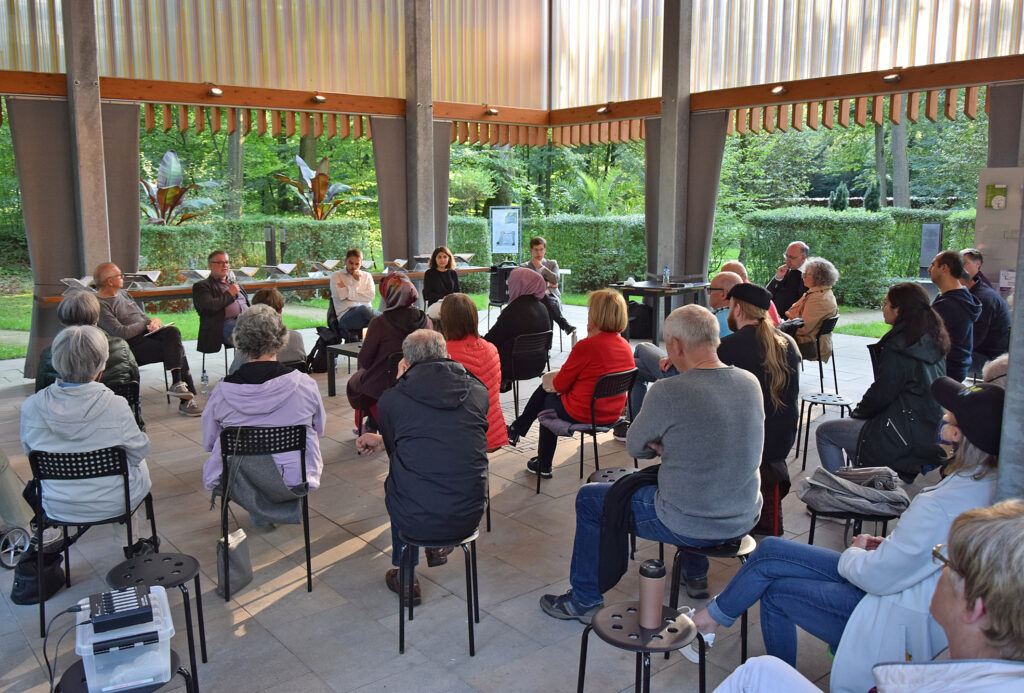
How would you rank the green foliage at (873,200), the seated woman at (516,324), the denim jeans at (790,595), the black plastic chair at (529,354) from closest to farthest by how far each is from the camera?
the denim jeans at (790,595) → the black plastic chair at (529,354) → the seated woman at (516,324) → the green foliage at (873,200)

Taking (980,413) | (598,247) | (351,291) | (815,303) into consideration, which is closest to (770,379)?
(980,413)

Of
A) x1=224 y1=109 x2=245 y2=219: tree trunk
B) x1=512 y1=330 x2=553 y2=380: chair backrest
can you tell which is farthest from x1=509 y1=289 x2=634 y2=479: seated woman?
x1=224 y1=109 x2=245 y2=219: tree trunk

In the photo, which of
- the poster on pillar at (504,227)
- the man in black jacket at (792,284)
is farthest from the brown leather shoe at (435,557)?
the poster on pillar at (504,227)

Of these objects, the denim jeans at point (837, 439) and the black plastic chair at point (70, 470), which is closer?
the black plastic chair at point (70, 470)

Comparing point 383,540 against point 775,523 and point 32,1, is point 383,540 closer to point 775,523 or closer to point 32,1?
point 775,523

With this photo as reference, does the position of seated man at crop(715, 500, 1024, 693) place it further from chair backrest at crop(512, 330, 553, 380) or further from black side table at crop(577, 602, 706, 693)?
chair backrest at crop(512, 330, 553, 380)

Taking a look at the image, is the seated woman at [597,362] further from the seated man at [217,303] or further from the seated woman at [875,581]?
the seated man at [217,303]

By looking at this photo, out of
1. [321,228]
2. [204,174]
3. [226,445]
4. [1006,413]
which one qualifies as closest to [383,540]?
[226,445]

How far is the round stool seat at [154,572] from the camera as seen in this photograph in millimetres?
2932

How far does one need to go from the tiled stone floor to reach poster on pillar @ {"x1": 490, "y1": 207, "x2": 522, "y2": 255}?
26.6ft

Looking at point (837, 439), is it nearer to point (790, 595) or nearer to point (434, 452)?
point (790, 595)

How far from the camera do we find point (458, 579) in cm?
405

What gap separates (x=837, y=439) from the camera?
4.68 m

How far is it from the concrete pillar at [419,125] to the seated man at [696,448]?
8.28 m
